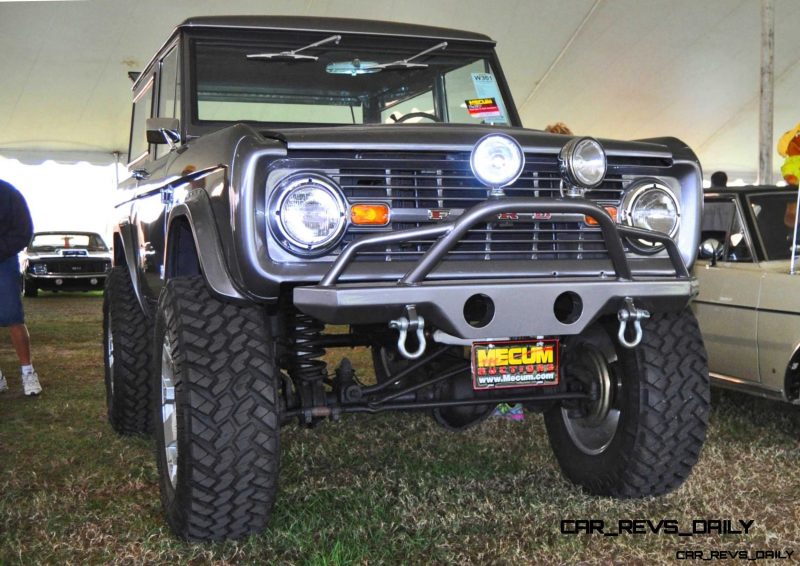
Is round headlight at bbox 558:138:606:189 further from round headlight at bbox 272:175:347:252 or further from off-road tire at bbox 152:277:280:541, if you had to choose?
off-road tire at bbox 152:277:280:541

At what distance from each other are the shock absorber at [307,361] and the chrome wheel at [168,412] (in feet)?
1.50

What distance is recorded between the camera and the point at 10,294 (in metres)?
6.08

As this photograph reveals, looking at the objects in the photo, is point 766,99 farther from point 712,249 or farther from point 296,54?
point 296,54

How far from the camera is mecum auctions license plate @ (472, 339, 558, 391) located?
3166mm

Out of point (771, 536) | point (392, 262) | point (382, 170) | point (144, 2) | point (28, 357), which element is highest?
point (144, 2)

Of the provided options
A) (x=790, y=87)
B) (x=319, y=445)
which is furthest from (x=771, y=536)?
(x=790, y=87)

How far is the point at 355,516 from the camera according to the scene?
3.48 metres

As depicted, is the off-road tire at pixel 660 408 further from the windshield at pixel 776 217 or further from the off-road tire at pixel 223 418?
the windshield at pixel 776 217

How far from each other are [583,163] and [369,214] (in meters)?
0.76

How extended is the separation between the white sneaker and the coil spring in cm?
364

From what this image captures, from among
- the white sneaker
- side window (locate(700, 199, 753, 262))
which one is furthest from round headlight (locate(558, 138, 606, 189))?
the white sneaker

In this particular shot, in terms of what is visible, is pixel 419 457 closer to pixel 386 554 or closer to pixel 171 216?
pixel 386 554

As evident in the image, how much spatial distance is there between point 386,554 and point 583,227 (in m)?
1.32

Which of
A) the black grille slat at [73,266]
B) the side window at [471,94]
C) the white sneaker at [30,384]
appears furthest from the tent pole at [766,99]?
the black grille slat at [73,266]
